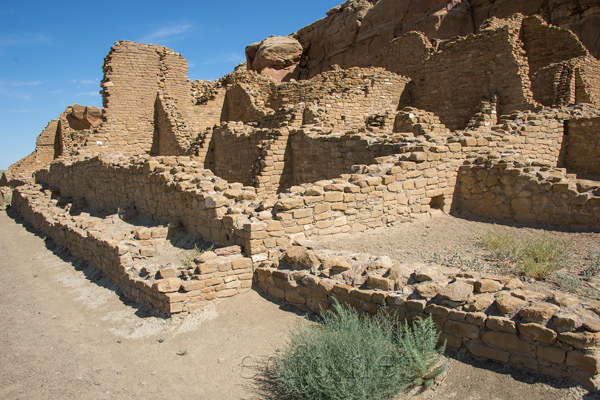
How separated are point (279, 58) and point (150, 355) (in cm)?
2621

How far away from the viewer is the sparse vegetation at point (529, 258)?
4500mm

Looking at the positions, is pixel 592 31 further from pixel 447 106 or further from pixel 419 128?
pixel 419 128

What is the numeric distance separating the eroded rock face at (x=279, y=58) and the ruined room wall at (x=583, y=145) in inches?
811

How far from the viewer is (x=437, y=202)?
8383mm

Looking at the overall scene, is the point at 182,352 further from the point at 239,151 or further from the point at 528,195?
the point at 239,151

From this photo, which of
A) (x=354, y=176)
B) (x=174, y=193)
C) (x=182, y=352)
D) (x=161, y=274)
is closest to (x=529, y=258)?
(x=354, y=176)

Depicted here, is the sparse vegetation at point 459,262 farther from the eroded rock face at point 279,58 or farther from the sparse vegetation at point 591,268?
the eroded rock face at point 279,58

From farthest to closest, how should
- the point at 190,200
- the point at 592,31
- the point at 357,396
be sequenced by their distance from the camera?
the point at 592,31 → the point at 190,200 → the point at 357,396

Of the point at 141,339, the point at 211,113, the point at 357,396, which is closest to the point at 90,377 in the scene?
the point at 141,339

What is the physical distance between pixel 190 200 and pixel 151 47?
11.7 meters

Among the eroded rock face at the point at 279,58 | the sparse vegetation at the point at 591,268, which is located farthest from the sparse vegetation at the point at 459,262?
the eroded rock face at the point at 279,58

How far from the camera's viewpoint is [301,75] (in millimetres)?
29188

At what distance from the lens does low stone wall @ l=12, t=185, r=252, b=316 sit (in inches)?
225

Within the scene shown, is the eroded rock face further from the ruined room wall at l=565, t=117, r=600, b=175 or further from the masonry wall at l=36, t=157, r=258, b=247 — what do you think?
the ruined room wall at l=565, t=117, r=600, b=175
